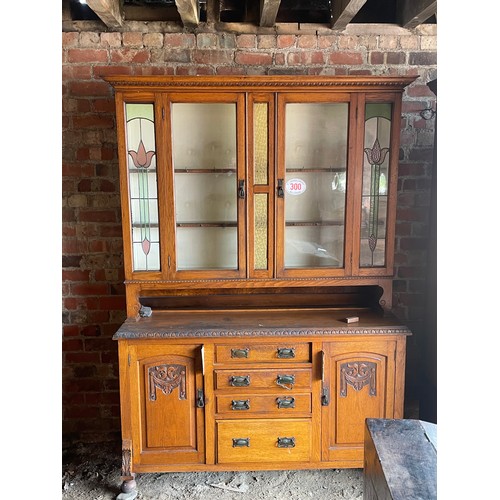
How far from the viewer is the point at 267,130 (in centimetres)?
212

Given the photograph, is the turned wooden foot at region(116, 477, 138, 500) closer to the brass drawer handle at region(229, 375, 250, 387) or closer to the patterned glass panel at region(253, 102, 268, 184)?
the brass drawer handle at region(229, 375, 250, 387)

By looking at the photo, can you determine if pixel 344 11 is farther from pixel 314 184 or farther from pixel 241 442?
pixel 241 442

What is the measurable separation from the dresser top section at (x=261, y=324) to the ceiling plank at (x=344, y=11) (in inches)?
62.0

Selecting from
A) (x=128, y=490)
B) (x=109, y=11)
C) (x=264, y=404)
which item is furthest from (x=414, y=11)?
(x=128, y=490)

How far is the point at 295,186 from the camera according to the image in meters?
2.24

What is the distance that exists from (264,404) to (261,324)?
1.31ft

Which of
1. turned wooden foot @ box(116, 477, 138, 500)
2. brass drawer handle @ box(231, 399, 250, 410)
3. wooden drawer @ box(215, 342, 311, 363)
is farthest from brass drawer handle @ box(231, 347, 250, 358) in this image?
turned wooden foot @ box(116, 477, 138, 500)

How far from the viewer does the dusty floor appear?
2139mm
